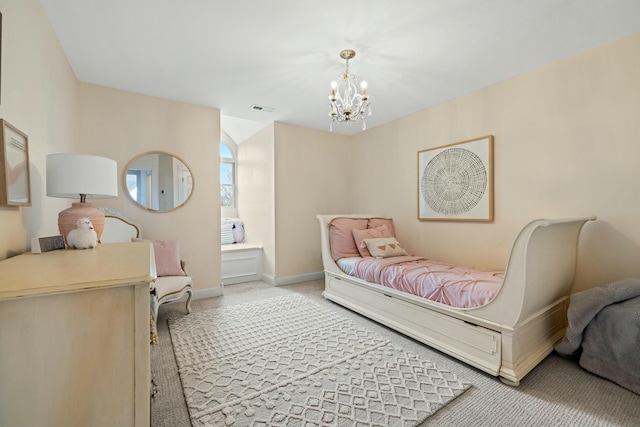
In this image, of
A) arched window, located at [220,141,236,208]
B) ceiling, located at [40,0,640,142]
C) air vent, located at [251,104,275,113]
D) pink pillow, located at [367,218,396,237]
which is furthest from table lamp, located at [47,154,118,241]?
arched window, located at [220,141,236,208]

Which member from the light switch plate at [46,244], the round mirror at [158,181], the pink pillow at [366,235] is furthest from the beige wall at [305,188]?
the light switch plate at [46,244]

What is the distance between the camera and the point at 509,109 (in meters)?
2.66

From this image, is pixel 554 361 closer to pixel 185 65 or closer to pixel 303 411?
pixel 303 411

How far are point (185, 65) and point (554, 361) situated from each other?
393cm

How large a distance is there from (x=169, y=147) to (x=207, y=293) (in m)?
1.88

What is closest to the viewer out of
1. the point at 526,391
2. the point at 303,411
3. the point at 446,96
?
the point at 303,411

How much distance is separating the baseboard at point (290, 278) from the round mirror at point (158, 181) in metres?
1.67

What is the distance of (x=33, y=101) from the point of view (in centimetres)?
160

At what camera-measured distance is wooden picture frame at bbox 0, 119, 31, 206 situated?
1.22 m

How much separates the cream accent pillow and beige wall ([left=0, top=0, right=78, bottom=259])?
2.83 m

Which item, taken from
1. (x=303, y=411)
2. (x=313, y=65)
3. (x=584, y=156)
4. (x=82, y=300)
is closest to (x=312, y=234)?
(x=313, y=65)

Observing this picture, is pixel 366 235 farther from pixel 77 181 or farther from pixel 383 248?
pixel 77 181

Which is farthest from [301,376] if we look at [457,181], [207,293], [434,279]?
[457,181]

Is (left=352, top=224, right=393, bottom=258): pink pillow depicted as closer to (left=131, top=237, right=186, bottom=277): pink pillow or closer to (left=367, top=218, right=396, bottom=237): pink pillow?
(left=367, top=218, right=396, bottom=237): pink pillow
